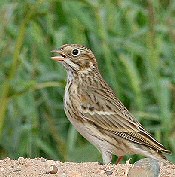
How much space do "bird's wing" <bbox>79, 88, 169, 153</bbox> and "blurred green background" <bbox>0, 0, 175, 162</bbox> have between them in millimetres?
→ 519

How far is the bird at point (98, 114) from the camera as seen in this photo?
8.59 metres

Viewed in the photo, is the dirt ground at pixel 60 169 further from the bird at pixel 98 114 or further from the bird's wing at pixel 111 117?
the bird's wing at pixel 111 117

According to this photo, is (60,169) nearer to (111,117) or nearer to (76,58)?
(111,117)

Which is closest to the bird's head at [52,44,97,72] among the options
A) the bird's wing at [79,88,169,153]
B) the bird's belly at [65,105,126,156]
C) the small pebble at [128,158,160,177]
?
the bird's wing at [79,88,169,153]

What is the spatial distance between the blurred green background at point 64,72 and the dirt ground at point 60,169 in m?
2.24

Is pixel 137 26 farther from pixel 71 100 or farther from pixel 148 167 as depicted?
pixel 148 167

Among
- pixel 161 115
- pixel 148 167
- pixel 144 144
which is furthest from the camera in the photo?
pixel 161 115

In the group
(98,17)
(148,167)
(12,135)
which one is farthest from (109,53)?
(148,167)

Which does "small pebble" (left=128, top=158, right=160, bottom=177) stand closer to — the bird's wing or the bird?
the bird

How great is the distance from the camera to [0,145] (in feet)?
32.7

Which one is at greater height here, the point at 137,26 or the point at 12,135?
the point at 137,26

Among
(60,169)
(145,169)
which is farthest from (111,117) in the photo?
(145,169)

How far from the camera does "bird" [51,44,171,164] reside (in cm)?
859

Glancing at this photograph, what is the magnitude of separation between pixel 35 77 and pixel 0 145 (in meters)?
0.72
